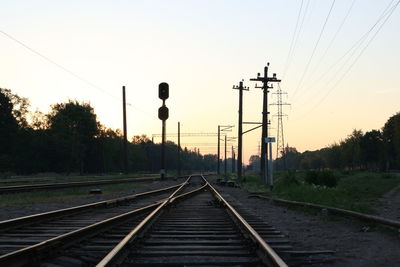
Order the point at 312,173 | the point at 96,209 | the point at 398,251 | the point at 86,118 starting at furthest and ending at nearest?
1. the point at 86,118
2. the point at 312,173
3. the point at 96,209
4. the point at 398,251

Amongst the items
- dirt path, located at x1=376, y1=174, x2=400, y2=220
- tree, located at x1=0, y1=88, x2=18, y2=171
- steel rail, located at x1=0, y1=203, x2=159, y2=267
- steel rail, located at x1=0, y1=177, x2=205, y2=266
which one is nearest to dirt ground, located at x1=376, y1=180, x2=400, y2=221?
dirt path, located at x1=376, y1=174, x2=400, y2=220

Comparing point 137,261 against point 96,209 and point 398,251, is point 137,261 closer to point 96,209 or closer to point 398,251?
point 398,251

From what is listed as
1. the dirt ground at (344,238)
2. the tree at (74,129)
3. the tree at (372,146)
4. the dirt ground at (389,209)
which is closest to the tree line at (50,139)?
the tree at (74,129)

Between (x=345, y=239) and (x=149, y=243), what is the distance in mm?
3738

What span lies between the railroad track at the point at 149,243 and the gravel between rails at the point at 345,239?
578 millimetres

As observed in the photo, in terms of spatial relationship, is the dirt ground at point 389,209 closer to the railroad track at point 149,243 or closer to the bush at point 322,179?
the railroad track at point 149,243

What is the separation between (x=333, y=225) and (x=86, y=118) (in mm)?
105680

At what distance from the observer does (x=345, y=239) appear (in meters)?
9.04

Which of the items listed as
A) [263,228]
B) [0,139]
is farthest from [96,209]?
[0,139]

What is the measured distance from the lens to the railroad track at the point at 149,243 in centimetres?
638

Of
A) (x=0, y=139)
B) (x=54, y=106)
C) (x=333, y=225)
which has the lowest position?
(x=333, y=225)

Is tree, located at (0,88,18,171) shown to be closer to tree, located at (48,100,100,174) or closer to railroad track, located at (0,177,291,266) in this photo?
tree, located at (48,100,100,174)

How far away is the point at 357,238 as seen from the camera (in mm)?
9133

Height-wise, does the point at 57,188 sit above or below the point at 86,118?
below
